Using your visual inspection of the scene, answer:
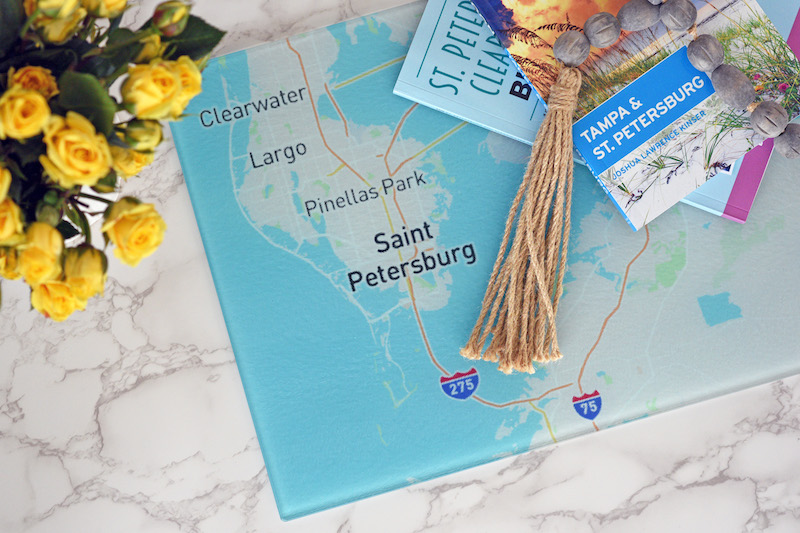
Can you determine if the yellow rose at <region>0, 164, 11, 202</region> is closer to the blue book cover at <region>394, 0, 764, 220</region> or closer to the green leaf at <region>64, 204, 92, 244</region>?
the green leaf at <region>64, 204, 92, 244</region>

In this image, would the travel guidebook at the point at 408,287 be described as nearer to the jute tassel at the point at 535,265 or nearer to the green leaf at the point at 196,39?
the jute tassel at the point at 535,265

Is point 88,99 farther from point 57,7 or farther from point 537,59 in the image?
point 537,59

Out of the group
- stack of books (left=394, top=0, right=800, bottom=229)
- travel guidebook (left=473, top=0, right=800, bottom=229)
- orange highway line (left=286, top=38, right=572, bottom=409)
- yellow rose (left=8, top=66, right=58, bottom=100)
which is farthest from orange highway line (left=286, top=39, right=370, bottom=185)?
yellow rose (left=8, top=66, right=58, bottom=100)

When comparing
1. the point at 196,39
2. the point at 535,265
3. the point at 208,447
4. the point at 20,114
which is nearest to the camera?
the point at 20,114

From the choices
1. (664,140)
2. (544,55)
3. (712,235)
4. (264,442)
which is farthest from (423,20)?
(264,442)

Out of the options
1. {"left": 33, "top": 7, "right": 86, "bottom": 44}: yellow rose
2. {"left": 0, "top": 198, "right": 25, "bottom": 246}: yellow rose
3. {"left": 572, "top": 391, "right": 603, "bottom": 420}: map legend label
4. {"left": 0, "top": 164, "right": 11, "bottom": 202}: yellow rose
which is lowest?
{"left": 572, "top": 391, "right": 603, "bottom": 420}: map legend label

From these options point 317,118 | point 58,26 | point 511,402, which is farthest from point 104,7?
point 511,402

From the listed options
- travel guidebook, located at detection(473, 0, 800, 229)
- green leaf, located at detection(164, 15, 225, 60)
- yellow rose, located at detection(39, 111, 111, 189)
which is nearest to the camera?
yellow rose, located at detection(39, 111, 111, 189)

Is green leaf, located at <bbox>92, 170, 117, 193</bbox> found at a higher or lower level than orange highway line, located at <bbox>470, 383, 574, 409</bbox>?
higher
